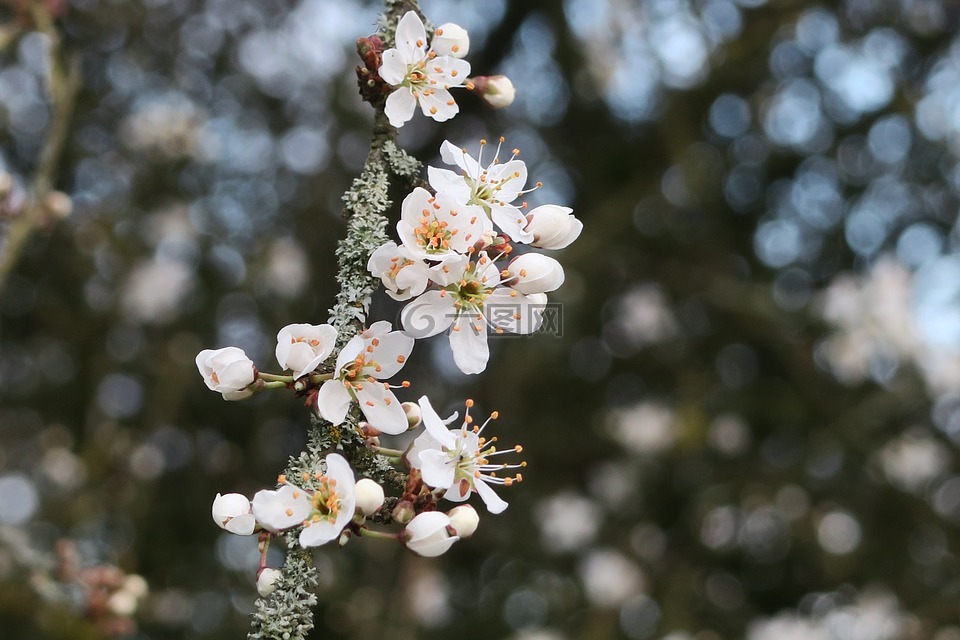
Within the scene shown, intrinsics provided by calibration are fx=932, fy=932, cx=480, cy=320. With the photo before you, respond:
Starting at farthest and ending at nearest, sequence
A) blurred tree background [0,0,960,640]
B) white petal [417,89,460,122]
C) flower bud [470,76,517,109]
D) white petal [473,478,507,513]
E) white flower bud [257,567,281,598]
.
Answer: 1. blurred tree background [0,0,960,640]
2. flower bud [470,76,517,109]
3. white petal [417,89,460,122]
4. white petal [473,478,507,513]
5. white flower bud [257,567,281,598]

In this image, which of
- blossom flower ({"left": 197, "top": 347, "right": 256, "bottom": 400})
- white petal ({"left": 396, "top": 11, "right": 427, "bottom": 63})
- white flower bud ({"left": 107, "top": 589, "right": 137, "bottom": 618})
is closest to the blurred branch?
white flower bud ({"left": 107, "top": 589, "right": 137, "bottom": 618})

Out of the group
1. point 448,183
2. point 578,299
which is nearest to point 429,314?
point 448,183

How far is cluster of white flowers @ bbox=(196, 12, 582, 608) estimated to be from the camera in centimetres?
91

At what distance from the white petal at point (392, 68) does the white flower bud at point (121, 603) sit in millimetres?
1539

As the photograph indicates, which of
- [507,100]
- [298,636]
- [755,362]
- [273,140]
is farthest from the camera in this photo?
[755,362]

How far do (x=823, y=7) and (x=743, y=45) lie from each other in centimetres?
40

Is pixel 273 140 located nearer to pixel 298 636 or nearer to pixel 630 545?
pixel 630 545

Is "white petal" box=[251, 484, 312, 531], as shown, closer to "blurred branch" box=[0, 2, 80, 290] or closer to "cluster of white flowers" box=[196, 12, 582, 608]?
"cluster of white flowers" box=[196, 12, 582, 608]

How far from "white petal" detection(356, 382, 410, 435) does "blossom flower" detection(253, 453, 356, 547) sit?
0.09m

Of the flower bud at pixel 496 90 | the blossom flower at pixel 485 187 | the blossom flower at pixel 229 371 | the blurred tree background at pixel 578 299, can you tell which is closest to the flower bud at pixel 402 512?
the blossom flower at pixel 229 371

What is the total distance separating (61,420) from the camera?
3.88m

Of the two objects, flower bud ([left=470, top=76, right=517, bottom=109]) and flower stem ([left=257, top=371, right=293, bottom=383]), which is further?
flower bud ([left=470, top=76, right=517, bottom=109])

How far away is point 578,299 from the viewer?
3.29 m

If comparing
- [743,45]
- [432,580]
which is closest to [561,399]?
[432,580]
